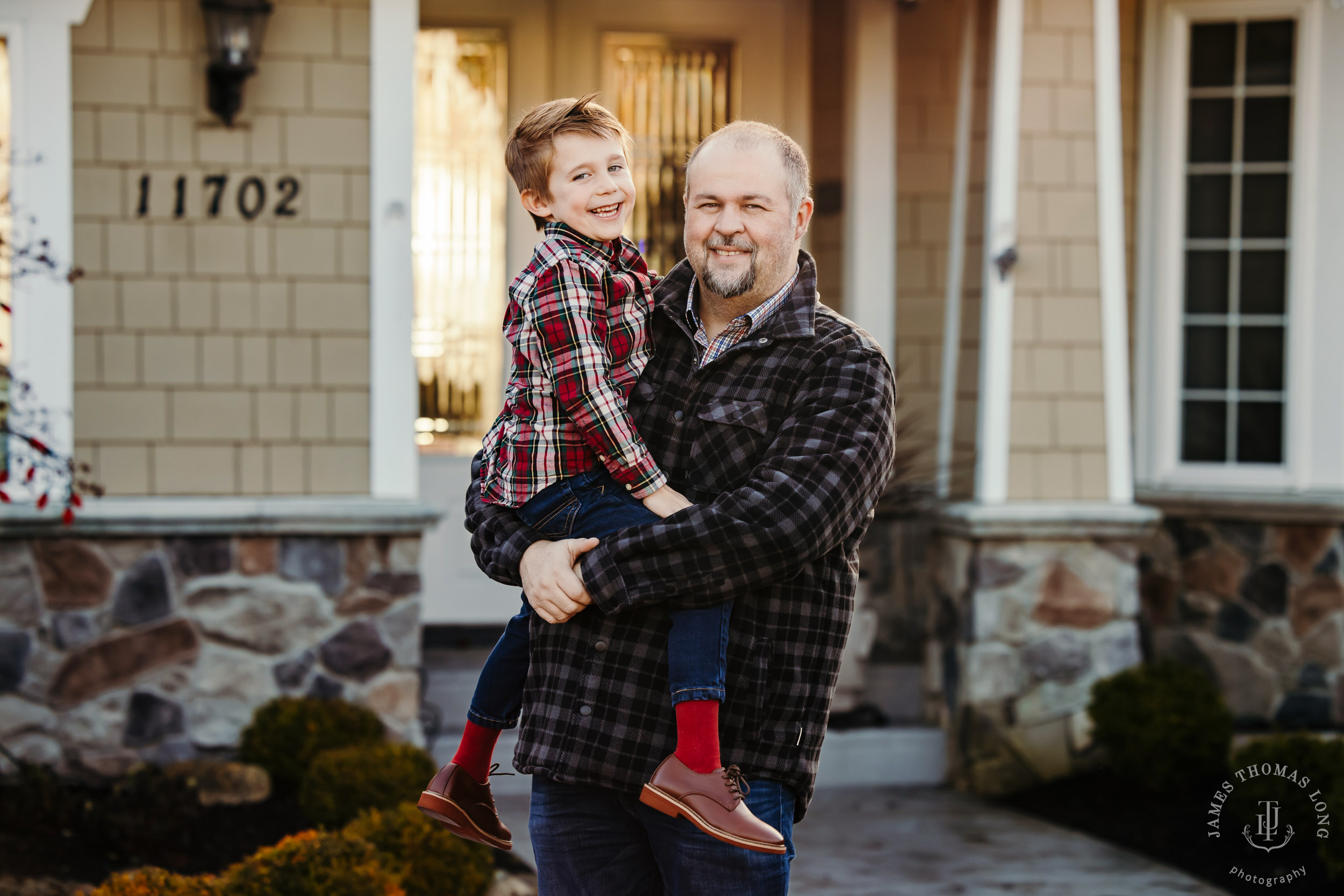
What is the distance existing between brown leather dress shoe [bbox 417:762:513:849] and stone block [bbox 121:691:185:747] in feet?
9.68

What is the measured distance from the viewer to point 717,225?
6.15ft

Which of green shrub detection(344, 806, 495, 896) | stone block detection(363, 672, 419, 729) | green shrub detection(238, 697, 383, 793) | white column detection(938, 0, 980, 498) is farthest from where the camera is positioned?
white column detection(938, 0, 980, 498)

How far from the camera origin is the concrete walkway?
4066 millimetres

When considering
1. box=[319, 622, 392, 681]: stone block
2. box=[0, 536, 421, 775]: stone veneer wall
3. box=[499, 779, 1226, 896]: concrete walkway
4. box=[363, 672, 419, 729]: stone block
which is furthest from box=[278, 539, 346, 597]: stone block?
box=[499, 779, 1226, 896]: concrete walkway

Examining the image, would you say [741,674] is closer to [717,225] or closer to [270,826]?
[717,225]

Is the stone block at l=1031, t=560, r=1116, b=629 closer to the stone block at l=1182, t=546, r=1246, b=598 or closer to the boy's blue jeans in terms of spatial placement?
the stone block at l=1182, t=546, r=1246, b=598

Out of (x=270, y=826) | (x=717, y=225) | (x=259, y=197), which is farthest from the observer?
(x=259, y=197)

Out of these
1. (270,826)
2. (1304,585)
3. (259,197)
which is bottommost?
(270,826)

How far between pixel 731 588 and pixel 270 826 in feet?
9.73

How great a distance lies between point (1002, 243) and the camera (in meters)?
5.11

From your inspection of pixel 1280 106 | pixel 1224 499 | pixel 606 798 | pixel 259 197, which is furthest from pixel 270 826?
pixel 1280 106

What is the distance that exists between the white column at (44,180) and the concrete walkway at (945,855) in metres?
2.21

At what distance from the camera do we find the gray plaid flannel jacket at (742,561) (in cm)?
174

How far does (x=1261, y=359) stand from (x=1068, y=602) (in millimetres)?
1490
